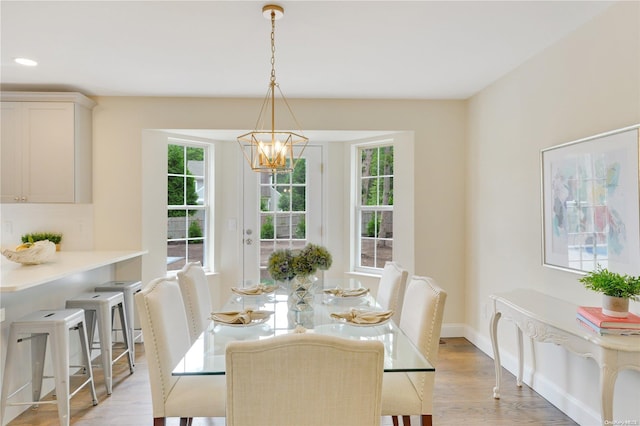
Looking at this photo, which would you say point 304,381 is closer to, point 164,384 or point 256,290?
point 164,384

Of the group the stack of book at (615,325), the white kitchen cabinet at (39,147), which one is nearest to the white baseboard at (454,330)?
the stack of book at (615,325)

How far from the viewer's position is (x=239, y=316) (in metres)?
1.95

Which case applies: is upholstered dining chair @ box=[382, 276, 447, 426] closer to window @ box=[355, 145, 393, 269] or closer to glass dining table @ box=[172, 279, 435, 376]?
glass dining table @ box=[172, 279, 435, 376]

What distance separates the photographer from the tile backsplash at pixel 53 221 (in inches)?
142

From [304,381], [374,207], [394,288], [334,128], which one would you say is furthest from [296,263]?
[374,207]

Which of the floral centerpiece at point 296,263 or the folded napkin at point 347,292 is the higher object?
the floral centerpiece at point 296,263

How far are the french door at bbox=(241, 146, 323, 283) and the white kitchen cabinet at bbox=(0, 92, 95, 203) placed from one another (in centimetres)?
175

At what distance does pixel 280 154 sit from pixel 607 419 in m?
2.00

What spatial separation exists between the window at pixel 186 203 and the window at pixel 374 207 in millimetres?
1826

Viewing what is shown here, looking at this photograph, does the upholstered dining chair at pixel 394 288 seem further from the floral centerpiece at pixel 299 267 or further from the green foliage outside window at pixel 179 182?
the green foliage outside window at pixel 179 182

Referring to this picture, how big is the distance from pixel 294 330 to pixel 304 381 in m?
0.66

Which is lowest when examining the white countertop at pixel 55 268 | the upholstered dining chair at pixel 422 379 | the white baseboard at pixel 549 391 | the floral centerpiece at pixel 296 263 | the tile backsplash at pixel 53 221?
the white baseboard at pixel 549 391

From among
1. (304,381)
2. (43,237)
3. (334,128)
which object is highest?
(334,128)

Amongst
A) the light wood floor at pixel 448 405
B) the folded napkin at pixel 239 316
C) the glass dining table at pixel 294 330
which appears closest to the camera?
the glass dining table at pixel 294 330
